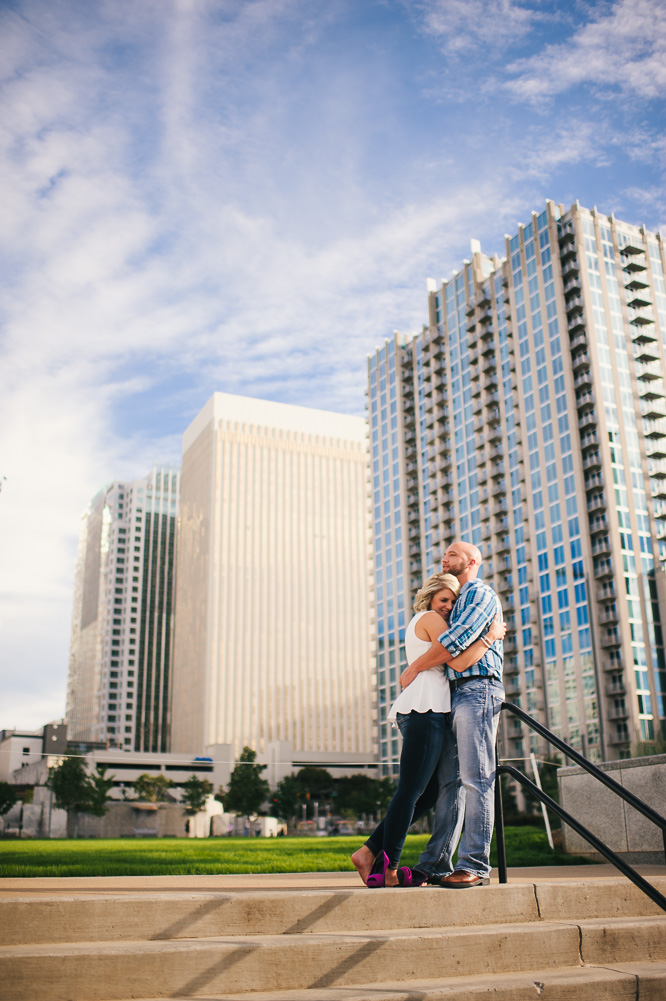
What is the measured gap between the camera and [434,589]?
582cm

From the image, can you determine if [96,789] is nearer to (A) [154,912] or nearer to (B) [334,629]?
(A) [154,912]

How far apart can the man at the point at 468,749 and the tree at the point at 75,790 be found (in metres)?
68.7

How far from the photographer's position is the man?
5203 millimetres

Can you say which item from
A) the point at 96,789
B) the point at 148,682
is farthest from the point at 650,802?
the point at 148,682

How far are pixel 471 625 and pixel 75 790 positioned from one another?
69504 mm

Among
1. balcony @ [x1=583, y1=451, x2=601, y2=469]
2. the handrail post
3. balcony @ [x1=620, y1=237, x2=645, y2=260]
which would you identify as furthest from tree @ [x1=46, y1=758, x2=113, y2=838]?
balcony @ [x1=620, y1=237, x2=645, y2=260]

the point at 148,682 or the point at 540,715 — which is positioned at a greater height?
the point at 148,682

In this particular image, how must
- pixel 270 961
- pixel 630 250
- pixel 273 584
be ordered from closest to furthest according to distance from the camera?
pixel 270 961, pixel 630 250, pixel 273 584

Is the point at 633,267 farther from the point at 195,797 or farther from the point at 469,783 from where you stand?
the point at 469,783

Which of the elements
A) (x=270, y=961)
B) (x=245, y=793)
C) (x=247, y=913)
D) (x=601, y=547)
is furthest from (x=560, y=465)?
(x=270, y=961)

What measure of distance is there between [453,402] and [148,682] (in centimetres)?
10305

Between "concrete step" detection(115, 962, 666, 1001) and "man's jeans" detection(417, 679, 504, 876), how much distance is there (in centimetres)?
98

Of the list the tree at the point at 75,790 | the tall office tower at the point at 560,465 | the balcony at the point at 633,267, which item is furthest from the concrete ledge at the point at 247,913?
the balcony at the point at 633,267

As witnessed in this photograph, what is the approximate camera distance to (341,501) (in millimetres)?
164750
